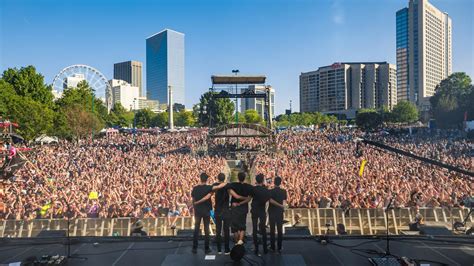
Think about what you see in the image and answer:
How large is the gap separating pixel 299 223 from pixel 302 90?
16030 cm

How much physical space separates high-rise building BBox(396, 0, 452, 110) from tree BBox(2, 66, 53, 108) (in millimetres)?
112314

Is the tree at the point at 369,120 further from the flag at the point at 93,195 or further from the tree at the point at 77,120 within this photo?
the flag at the point at 93,195

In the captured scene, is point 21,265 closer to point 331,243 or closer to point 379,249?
point 331,243

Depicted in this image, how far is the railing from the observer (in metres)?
8.99

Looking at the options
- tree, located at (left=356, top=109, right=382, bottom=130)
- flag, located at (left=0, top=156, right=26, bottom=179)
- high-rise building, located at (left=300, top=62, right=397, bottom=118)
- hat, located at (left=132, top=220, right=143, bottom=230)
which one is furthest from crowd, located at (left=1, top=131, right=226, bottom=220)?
high-rise building, located at (left=300, top=62, right=397, bottom=118)

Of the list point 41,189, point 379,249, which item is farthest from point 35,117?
point 379,249

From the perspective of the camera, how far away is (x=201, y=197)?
20.4 feet

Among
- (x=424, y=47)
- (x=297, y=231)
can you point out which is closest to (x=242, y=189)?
(x=297, y=231)

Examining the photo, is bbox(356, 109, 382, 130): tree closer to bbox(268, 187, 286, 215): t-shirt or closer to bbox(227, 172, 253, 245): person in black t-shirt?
bbox(268, 187, 286, 215): t-shirt

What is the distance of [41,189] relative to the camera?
1330 centimetres

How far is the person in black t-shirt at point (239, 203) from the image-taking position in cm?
609

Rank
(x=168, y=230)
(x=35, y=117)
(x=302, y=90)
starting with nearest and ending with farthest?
(x=168, y=230), (x=35, y=117), (x=302, y=90)

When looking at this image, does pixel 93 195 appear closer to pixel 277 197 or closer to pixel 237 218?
pixel 237 218

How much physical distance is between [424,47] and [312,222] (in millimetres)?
135198
